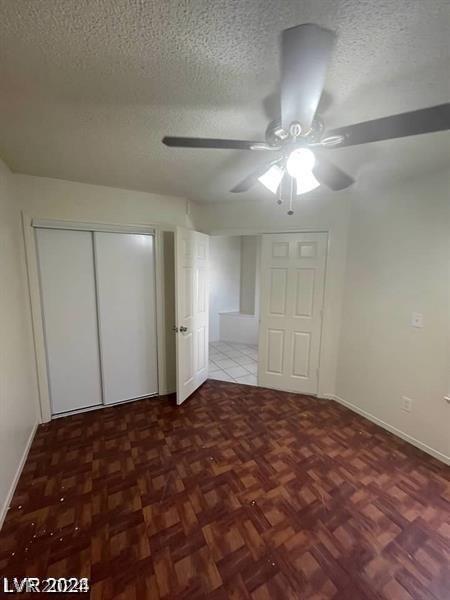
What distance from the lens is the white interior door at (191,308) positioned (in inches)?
103

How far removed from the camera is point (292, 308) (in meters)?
2.98

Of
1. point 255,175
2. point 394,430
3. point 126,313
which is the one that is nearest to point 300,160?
A: point 255,175

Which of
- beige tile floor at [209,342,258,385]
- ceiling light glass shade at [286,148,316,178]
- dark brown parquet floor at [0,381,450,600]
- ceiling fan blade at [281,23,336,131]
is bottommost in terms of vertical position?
dark brown parquet floor at [0,381,450,600]

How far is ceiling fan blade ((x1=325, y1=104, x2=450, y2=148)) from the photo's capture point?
33.7 inches

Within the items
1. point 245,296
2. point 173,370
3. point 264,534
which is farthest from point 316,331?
point 245,296

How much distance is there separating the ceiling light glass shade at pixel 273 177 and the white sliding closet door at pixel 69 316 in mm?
1809

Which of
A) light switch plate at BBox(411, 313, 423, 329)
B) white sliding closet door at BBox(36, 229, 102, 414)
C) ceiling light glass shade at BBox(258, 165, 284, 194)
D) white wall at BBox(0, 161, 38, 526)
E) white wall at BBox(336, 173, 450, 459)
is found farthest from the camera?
white sliding closet door at BBox(36, 229, 102, 414)

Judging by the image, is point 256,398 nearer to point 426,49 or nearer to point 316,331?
point 316,331

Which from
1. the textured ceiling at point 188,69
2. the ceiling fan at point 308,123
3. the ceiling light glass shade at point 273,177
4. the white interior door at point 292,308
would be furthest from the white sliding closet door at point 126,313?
the ceiling fan at point 308,123

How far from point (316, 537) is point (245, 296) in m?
3.98

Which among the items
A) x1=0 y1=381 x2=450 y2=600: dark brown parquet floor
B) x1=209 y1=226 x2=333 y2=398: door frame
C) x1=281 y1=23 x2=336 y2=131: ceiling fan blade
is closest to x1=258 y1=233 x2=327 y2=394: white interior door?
x1=209 y1=226 x2=333 y2=398: door frame

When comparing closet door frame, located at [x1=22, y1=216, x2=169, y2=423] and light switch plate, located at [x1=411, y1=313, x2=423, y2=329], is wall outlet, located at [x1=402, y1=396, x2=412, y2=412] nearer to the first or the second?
light switch plate, located at [x1=411, y1=313, x2=423, y2=329]

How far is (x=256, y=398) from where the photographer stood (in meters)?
2.96

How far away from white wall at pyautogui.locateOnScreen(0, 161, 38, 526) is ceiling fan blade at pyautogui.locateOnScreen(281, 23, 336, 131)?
6.55ft
